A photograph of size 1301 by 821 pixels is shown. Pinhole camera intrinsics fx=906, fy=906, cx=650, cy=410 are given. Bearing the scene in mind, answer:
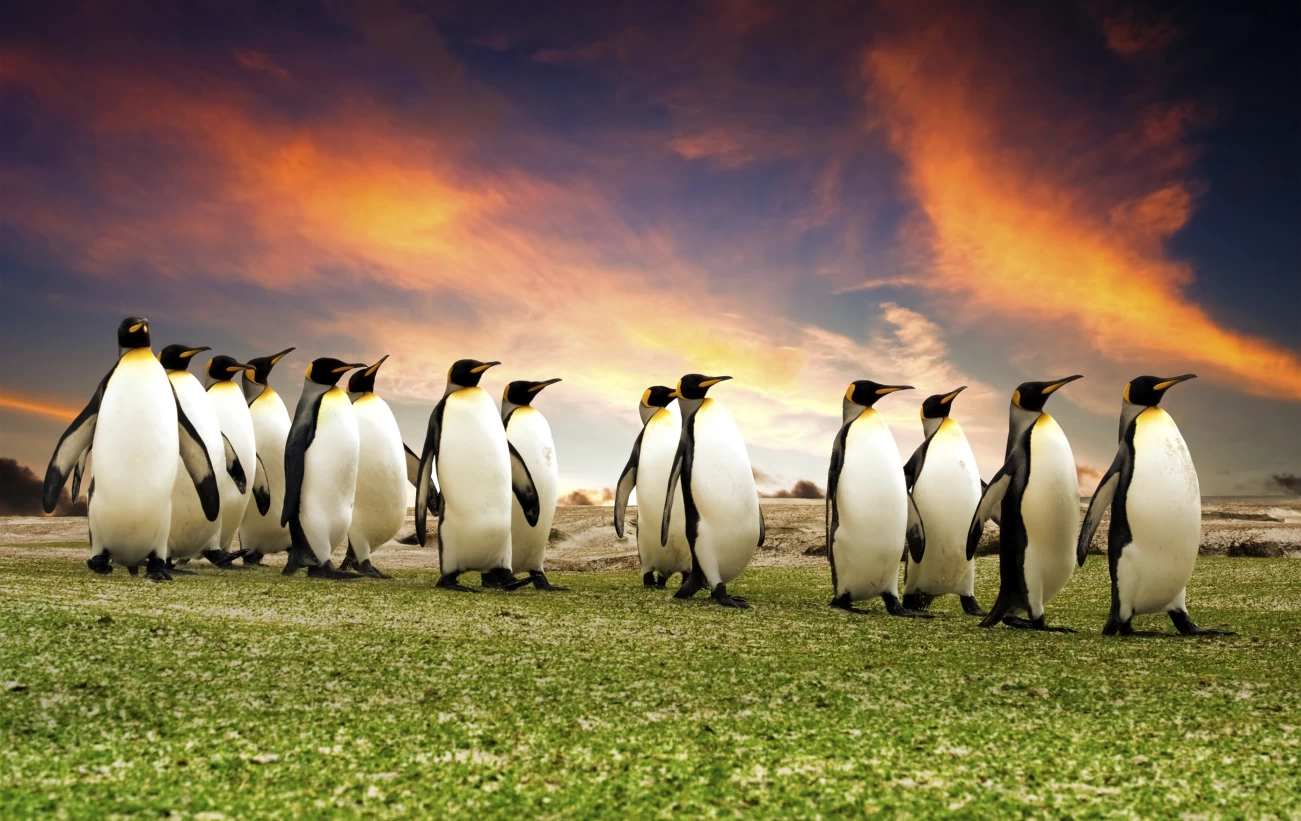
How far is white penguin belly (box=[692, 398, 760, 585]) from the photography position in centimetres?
719

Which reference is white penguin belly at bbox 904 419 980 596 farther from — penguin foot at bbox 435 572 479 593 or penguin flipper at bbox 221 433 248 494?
penguin flipper at bbox 221 433 248 494

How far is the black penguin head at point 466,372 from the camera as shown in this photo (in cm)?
796

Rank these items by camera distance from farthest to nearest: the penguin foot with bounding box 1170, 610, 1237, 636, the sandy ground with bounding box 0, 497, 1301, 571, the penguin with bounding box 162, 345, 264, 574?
the sandy ground with bounding box 0, 497, 1301, 571, the penguin with bounding box 162, 345, 264, 574, the penguin foot with bounding box 1170, 610, 1237, 636

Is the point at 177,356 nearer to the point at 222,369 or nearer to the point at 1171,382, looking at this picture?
the point at 222,369

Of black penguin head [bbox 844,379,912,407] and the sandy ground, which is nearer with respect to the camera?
black penguin head [bbox 844,379,912,407]

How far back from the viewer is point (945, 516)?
726cm

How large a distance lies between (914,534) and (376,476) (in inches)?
206

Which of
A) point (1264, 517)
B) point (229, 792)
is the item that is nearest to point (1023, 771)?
point (229, 792)

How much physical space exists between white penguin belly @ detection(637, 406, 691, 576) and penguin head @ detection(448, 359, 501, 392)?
70.8 inches

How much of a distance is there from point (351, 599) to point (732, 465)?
Result: 9.99ft

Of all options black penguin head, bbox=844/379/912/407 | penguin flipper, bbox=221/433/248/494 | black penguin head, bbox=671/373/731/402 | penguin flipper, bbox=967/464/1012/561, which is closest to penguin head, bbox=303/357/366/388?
penguin flipper, bbox=221/433/248/494

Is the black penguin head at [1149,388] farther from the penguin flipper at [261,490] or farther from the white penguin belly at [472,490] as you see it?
the penguin flipper at [261,490]

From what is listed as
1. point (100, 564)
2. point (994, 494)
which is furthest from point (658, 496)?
point (100, 564)

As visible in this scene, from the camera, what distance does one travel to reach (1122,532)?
18.9ft
